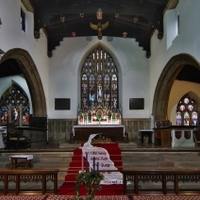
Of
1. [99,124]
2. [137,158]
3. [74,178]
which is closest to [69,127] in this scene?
[99,124]

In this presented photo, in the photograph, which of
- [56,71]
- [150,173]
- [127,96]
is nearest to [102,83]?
[127,96]

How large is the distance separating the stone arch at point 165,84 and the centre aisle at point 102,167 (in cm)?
387

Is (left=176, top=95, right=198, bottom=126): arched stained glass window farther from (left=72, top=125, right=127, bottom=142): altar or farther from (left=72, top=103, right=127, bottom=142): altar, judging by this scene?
(left=72, top=125, right=127, bottom=142): altar

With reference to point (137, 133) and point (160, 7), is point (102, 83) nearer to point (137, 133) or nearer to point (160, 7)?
point (137, 133)

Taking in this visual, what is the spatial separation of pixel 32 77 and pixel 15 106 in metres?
4.19

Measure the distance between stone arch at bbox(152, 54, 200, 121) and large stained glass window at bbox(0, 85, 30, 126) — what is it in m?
6.85

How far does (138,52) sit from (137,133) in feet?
13.0

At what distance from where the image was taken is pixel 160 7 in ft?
35.0

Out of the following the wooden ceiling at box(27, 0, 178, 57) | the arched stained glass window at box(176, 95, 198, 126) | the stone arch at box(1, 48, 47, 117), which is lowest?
the arched stained glass window at box(176, 95, 198, 126)

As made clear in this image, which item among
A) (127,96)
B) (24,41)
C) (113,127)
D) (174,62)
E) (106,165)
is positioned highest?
(24,41)

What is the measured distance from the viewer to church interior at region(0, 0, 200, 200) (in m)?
7.85

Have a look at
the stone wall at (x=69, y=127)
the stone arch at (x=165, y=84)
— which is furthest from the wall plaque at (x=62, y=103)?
the stone arch at (x=165, y=84)

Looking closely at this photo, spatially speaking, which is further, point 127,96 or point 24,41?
point 127,96

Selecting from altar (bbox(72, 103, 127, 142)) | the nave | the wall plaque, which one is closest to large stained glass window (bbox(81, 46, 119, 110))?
altar (bbox(72, 103, 127, 142))
